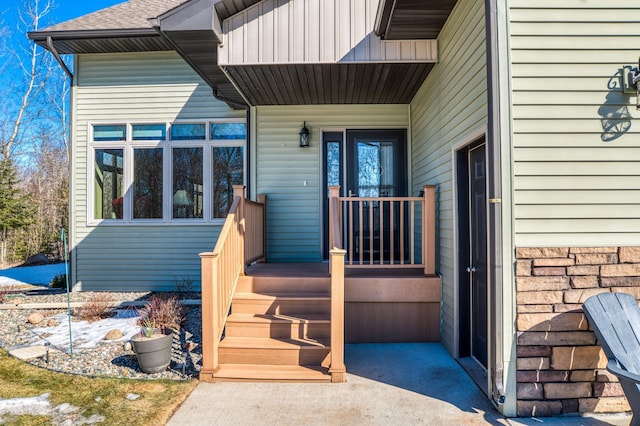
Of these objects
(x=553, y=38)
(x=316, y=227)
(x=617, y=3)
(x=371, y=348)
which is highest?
(x=617, y=3)

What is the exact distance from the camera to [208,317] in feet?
10.7

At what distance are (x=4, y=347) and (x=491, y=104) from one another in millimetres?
5459

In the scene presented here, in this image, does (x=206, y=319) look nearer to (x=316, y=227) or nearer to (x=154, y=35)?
(x=316, y=227)

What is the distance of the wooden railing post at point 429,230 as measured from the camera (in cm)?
415

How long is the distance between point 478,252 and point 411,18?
95.1 inches

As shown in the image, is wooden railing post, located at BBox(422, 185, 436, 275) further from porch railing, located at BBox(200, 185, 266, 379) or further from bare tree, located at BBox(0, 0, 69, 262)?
bare tree, located at BBox(0, 0, 69, 262)

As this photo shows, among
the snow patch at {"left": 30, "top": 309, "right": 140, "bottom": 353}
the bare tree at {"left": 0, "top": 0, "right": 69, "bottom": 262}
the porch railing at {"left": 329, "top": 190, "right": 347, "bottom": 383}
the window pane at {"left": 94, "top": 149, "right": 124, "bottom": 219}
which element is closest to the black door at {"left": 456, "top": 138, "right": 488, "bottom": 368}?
the porch railing at {"left": 329, "top": 190, "right": 347, "bottom": 383}

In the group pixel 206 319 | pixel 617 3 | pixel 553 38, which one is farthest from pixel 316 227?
pixel 617 3

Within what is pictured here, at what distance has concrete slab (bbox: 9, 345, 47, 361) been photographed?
376cm

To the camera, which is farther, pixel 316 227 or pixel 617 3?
pixel 316 227

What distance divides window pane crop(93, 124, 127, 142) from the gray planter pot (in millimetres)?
4445

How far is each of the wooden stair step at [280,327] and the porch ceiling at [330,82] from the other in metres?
2.80

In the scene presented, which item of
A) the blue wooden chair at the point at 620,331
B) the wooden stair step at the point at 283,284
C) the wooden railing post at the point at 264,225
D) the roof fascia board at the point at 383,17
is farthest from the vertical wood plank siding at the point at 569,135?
the wooden railing post at the point at 264,225

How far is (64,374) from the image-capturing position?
337cm
